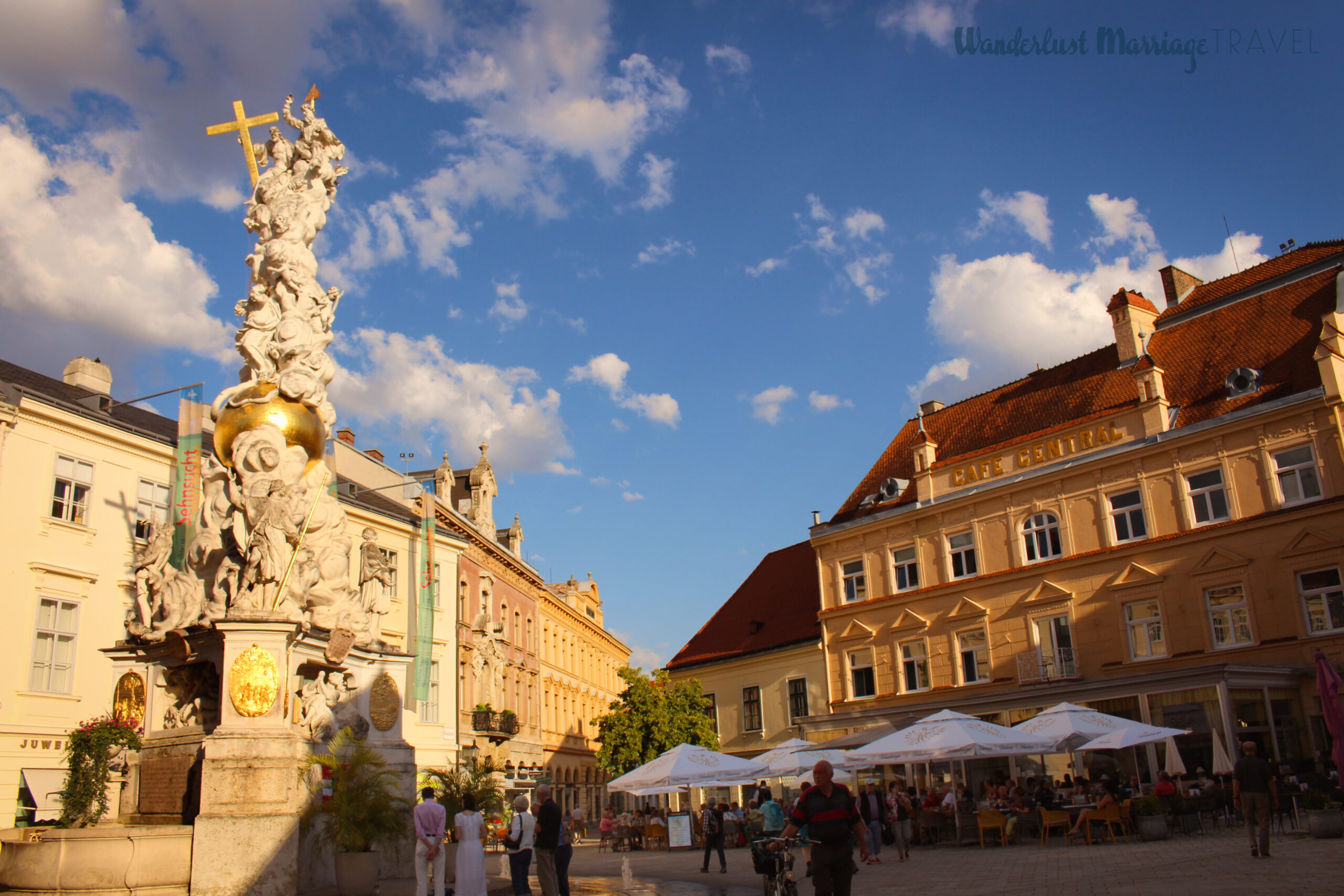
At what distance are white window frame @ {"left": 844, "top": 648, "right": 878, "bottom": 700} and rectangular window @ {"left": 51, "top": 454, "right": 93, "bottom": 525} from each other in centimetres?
2318

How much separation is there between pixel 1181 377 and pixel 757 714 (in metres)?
18.7

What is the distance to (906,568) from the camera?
3356cm

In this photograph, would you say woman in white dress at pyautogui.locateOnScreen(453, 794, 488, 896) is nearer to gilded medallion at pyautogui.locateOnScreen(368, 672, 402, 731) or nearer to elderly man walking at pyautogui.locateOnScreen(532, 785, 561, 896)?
elderly man walking at pyautogui.locateOnScreen(532, 785, 561, 896)

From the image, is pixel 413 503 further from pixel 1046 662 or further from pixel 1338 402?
pixel 1338 402

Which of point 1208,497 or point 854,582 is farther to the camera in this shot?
point 854,582

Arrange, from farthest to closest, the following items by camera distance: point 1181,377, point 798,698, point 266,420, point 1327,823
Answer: point 798,698, point 1181,377, point 1327,823, point 266,420

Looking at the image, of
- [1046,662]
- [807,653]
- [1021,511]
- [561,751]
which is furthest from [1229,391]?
[561,751]

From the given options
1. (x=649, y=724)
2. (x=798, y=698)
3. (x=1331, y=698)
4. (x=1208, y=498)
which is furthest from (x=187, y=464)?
(x=1208, y=498)

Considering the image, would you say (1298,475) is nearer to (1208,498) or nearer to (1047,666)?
(1208,498)

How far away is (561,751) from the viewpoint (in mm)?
52688

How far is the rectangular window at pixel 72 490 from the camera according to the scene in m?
24.2

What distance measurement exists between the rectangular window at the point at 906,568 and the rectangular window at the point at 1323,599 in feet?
37.1

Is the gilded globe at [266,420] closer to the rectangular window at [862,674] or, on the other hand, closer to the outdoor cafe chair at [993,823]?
the outdoor cafe chair at [993,823]

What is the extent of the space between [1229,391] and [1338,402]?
9.88 feet
